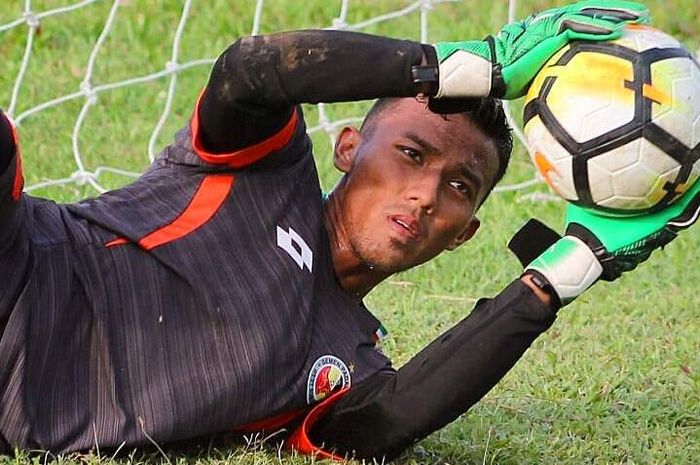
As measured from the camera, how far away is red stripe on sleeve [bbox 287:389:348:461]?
2920 millimetres

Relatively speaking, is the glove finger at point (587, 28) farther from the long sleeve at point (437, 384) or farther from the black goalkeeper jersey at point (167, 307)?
the black goalkeeper jersey at point (167, 307)

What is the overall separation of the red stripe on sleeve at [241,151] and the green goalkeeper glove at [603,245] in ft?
1.86

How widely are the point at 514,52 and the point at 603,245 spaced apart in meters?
0.38

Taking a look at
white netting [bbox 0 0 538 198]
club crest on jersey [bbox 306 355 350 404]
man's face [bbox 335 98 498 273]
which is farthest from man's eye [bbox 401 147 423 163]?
white netting [bbox 0 0 538 198]

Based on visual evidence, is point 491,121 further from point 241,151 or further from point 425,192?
point 241,151

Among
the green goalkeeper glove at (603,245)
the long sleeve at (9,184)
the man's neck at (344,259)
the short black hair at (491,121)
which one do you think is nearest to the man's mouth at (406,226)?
the man's neck at (344,259)

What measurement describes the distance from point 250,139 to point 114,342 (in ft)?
1.54

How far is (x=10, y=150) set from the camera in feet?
8.71

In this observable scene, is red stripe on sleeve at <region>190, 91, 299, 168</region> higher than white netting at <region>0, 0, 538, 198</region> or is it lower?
higher

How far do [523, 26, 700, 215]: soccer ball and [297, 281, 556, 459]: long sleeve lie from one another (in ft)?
0.82

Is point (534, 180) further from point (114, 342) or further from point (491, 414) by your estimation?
point (114, 342)

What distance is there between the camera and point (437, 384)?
281 cm

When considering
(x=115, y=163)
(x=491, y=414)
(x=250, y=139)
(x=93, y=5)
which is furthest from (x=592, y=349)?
(x=93, y=5)

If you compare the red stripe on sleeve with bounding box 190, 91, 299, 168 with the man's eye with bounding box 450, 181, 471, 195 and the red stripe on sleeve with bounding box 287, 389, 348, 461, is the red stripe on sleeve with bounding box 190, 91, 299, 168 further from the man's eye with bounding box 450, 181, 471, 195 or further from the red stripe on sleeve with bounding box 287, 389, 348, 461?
the red stripe on sleeve with bounding box 287, 389, 348, 461
